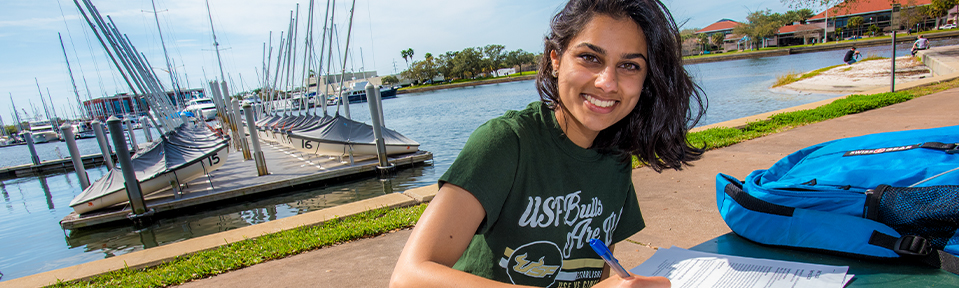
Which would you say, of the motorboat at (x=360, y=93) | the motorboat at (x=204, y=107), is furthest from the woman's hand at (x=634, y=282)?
the motorboat at (x=360, y=93)

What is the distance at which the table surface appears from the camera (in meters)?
1.44

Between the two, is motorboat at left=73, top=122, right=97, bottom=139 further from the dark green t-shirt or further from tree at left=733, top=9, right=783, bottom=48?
tree at left=733, top=9, right=783, bottom=48

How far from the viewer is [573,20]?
126 centimetres

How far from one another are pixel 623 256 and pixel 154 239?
9905 millimetres

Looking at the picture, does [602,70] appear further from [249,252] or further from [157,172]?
[157,172]

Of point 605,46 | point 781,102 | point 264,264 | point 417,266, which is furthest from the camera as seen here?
point 781,102

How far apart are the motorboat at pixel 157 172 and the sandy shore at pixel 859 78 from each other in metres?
20.3

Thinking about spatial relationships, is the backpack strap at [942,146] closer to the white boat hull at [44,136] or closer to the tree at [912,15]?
the white boat hull at [44,136]

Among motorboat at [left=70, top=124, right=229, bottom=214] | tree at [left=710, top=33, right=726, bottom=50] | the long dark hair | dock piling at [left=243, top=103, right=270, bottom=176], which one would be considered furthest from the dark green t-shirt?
tree at [left=710, top=33, right=726, bottom=50]

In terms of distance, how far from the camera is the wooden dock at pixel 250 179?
33.8 feet

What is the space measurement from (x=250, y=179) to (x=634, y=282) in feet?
45.1

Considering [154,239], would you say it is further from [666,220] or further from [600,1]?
[600,1]

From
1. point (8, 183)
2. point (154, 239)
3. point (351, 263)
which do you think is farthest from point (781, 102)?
point (8, 183)

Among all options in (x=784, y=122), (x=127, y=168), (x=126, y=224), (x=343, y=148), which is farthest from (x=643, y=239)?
(x=343, y=148)
